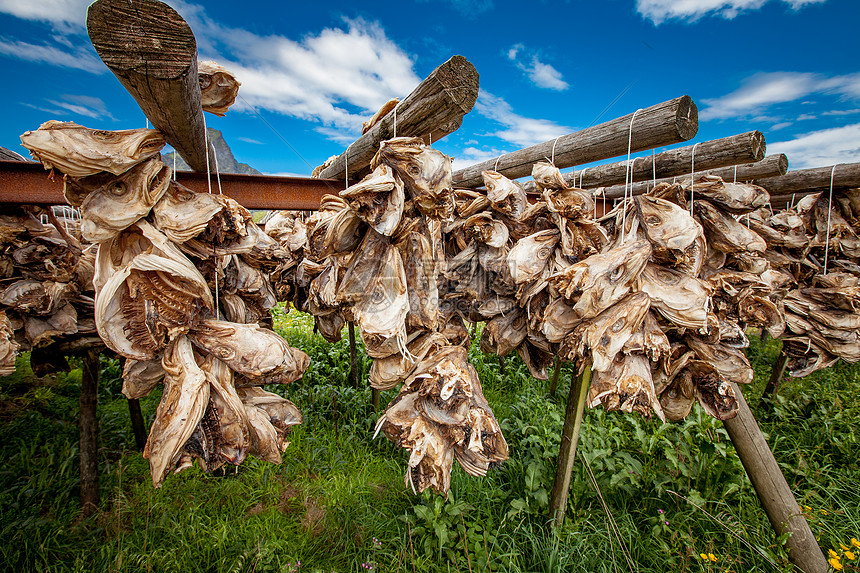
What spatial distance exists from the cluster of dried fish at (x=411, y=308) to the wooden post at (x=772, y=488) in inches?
72.2

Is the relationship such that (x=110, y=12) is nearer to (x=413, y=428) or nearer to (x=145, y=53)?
(x=145, y=53)

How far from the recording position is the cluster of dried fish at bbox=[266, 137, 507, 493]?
126 centimetres

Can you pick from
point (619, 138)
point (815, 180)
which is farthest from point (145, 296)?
point (815, 180)

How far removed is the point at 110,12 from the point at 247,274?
1.16 meters

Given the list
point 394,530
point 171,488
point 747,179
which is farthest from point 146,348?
point 747,179

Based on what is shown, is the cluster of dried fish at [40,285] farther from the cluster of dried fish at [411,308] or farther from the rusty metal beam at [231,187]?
the cluster of dried fish at [411,308]

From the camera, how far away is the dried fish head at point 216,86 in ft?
5.03

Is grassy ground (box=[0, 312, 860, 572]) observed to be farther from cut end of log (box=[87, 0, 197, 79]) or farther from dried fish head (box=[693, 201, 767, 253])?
cut end of log (box=[87, 0, 197, 79])

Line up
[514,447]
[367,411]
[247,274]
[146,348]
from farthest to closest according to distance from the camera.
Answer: [367,411]
[514,447]
[247,274]
[146,348]

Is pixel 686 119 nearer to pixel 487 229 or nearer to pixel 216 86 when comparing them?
pixel 487 229

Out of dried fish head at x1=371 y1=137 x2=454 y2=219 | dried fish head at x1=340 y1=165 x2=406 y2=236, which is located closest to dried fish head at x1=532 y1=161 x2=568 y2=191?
dried fish head at x1=371 y1=137 x2=454 y2=219

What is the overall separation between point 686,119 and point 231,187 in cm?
227

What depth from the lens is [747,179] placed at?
11.4 feet

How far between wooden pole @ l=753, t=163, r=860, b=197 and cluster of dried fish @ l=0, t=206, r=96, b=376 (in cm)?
588
